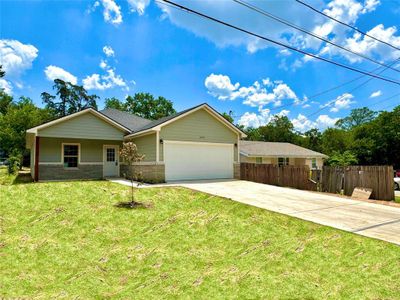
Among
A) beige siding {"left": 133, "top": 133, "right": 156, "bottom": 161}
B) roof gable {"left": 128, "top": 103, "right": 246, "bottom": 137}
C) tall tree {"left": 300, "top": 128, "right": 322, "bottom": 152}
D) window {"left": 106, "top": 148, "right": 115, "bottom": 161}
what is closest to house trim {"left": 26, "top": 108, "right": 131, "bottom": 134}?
roof gable {"left": 128, "top": 103, "right": 246, "bottom": 137}

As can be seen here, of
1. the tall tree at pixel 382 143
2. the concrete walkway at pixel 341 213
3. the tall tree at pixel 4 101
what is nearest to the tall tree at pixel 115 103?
the tall tree at pixel 4 101

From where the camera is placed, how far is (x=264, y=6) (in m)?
8.77

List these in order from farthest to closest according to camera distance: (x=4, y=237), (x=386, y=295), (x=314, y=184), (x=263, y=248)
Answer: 1. (x=314, y=184)
2. (x=4, y=237)
3. (x=263, y=248)
4. (x=386, y=295)

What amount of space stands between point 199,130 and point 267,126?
3985 cm

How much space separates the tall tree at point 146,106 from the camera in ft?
163

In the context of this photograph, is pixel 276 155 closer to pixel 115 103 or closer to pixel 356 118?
pixel 115 103

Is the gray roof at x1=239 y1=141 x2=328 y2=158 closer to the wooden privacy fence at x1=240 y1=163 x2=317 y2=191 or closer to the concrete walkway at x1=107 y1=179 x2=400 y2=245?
the wooden privacy fence at x1=240 y1=163 x2=317 y2=191

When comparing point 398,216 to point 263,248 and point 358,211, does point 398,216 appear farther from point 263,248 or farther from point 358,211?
point 263,248

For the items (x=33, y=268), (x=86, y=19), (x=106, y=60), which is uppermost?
(x=106, y=60)

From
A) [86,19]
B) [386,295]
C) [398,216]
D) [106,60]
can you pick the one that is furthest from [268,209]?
[106,60]

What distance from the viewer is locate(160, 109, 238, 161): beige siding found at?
1662 centimetres

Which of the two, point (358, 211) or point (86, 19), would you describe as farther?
point (86, 19)

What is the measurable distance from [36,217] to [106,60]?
55.8 feet

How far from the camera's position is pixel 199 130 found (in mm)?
17688
